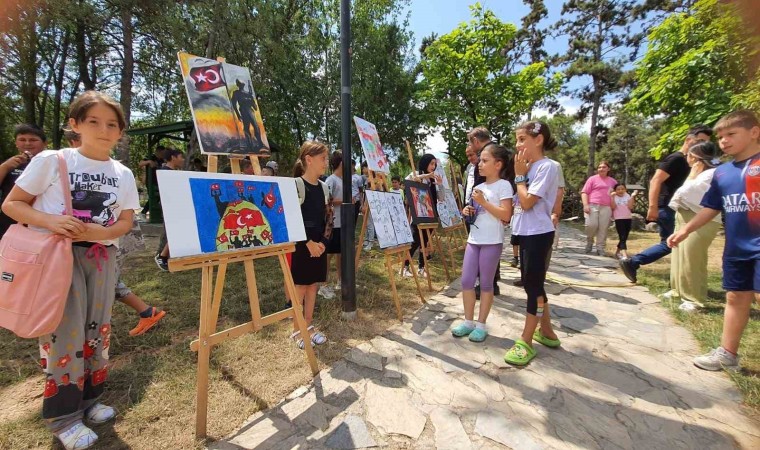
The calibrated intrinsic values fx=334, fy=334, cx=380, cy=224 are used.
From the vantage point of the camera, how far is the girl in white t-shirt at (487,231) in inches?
114

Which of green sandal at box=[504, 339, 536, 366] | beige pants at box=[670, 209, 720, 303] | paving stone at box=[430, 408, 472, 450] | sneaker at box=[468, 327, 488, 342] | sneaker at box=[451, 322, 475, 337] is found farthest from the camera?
beige pants at box=[670, 209, 720, 303]

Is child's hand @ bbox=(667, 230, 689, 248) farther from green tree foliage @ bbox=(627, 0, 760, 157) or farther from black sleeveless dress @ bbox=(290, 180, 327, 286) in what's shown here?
green tree foliage @ bbox=(627, 0, 760, 157)

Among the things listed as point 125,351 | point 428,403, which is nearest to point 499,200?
point 428,403

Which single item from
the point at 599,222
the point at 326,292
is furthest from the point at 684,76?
the point at 326,292

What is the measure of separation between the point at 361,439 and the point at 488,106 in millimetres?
11461

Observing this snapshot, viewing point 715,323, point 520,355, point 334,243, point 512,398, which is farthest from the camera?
point 334,243

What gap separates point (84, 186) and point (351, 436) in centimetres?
208

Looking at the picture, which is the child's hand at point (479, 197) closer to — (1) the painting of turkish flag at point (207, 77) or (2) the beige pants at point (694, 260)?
(1) the painting of turkish flag at point (207, 77)

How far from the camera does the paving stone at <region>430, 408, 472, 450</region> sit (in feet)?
6.10

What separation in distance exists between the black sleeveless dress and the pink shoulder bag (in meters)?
1.52

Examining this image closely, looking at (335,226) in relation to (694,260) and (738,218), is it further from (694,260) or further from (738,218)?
(694,260)

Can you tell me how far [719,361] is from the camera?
2.53 metres

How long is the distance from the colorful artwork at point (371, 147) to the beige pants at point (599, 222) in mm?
4836

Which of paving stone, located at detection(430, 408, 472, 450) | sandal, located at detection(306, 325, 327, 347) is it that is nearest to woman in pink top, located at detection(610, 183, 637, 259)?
paving stone, located at detection(430, 408, 472, 450)
